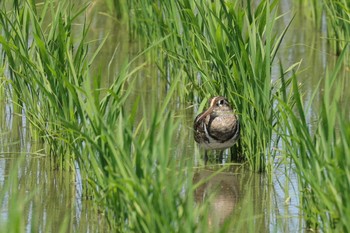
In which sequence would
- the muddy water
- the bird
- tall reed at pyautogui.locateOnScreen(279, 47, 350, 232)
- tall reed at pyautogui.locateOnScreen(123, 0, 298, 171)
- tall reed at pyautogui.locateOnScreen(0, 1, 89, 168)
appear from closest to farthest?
tall reed at pyautogui.locateOnScreen(279, 47, 350, 232)
the muddy water
tall reed at pyautogui.locateOnScreen(0, 1, 89, 168)
tall reed at pyautogui.locateOnScreen(123, 0, 298, 171)
the bird

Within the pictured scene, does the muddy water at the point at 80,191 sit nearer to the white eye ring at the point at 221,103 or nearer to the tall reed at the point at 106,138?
the tall reed at the point at 106,138

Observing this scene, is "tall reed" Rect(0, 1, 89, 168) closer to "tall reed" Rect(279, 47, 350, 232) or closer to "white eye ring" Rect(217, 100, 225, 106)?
"white eye ring" Rect(217, 100, 225, 106)

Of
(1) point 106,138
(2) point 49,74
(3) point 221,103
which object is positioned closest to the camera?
(1) point 106,138

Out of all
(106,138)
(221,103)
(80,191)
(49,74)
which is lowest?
(80,191)

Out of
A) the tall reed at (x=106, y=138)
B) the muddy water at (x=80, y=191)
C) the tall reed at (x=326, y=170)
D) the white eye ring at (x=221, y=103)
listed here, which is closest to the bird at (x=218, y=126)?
the white eye ring at (x=221, y=103)

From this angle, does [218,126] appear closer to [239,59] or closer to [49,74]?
[239,59]

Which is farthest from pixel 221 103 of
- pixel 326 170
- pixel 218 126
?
pixel 326 170

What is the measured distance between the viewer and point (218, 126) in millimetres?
6770

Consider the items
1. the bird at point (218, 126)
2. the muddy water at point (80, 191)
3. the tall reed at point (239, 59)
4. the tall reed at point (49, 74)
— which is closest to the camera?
the muddy water at point (80, 191)

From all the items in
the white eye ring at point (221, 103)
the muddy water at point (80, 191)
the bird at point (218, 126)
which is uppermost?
the white eye ring at point (221, 103)

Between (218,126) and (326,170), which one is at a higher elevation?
(218,126)

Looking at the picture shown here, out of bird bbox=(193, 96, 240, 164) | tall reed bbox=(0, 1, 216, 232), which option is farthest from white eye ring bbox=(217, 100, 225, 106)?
tall reed bbox=(0, 1, 216, 232)

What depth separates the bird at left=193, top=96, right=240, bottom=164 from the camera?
6.67 m

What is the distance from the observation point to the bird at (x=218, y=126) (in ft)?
21.9
